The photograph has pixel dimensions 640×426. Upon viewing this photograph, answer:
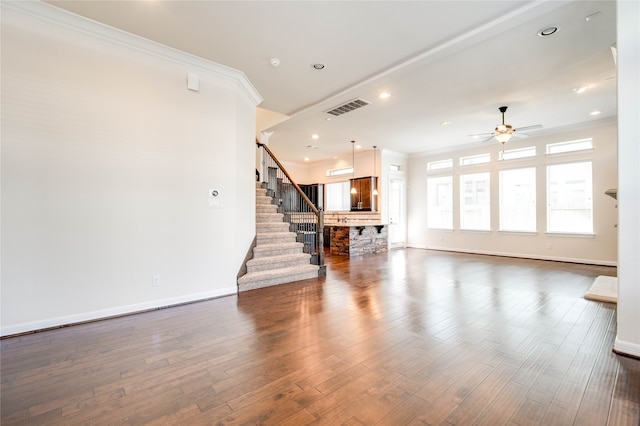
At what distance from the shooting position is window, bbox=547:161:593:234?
6.41 meters

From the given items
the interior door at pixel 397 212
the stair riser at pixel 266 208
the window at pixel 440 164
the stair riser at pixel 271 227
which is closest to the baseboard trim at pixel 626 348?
the stair riser at pixel 271 227

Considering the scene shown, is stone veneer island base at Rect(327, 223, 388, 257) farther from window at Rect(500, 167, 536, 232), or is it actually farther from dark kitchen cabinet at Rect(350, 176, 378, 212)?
window at Rect(500, 167, 536, 232)

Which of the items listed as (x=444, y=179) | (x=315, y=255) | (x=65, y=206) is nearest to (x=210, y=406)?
(x=65, y=206)

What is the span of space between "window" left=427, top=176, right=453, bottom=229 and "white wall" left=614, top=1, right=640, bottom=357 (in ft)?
22.1

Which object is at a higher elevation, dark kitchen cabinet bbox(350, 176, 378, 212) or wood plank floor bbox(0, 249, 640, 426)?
dark kitchen cabinet bbox(350, 176, 378, 212)

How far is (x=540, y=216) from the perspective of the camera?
7.05 m

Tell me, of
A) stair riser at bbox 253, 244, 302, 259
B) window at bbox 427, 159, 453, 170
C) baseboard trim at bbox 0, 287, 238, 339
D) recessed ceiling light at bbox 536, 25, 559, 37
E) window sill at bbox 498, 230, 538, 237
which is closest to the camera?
baseboard trim at bbox 0, 287, 238, 339

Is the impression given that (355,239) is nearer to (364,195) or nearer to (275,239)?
(364,195)

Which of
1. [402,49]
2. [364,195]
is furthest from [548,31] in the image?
[364,195]

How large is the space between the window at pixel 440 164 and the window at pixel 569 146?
2508 millimetres

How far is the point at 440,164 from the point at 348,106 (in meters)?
5.23

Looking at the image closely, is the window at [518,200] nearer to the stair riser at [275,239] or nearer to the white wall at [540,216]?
the white wall at [540,216]

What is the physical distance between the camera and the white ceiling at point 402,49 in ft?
9.17

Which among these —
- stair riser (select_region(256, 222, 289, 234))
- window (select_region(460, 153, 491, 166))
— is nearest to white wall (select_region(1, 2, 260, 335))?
stair riser (select_region(256, 222, 289, 234))
